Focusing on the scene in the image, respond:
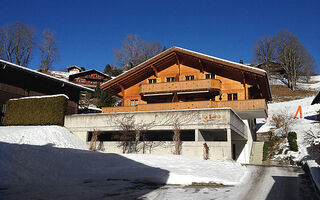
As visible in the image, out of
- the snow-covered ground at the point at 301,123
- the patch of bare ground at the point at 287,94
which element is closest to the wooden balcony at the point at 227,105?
the snow-covered ground at the point at 301,123

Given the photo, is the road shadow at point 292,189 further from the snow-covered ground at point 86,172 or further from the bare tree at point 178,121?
the bare tree at point 178,121

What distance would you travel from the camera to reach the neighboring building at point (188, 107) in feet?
63.8

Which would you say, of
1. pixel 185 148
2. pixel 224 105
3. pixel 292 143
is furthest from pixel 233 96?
pixel 185 148

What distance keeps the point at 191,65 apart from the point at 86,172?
19164mm

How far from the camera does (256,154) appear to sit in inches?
1093

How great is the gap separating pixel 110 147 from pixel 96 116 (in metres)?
3.10

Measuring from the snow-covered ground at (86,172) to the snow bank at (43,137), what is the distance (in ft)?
1.04

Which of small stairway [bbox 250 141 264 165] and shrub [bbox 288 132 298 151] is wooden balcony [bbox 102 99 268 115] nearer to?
shrub [bbox 288 132 298 151]

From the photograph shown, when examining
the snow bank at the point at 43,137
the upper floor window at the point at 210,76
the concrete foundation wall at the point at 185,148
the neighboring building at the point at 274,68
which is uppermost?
the neighboring building at the point at 274,68

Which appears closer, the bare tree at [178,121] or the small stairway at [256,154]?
the bare tree at [178,121]

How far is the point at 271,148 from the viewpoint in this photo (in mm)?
27859

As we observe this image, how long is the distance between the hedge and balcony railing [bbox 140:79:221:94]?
332 inches

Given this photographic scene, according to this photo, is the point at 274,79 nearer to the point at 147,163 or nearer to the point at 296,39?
the point at 296,39

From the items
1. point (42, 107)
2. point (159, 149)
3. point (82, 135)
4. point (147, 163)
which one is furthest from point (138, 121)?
point (42, 107)
